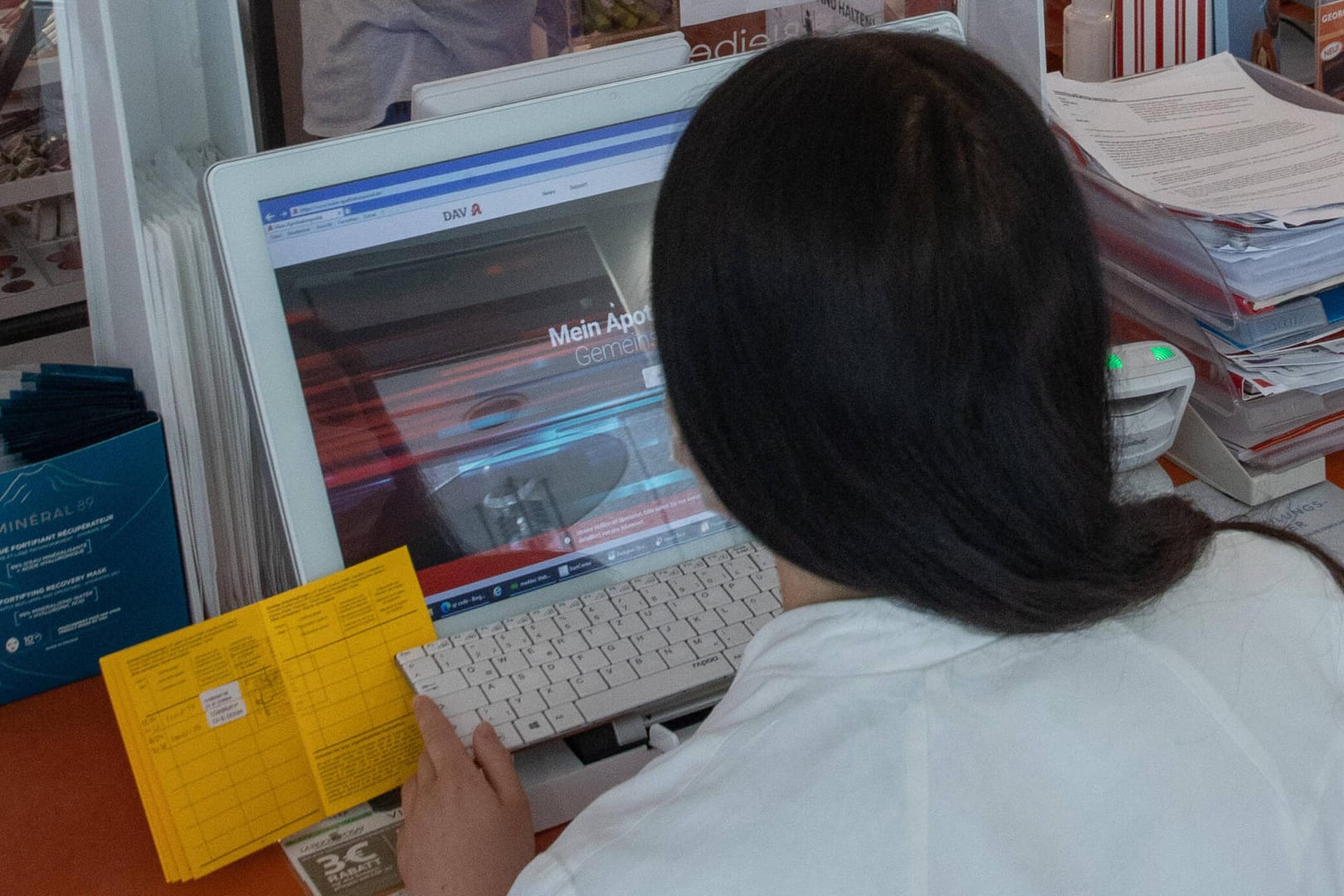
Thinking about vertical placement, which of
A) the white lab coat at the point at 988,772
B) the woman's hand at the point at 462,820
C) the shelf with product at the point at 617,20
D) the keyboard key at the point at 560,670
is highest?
the shelf with product at the point at 617,20

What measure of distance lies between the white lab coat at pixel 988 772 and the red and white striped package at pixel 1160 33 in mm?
1025

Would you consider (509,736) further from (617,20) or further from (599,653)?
(617,20)

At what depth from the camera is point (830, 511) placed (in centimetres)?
56

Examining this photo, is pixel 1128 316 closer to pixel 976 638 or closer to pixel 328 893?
pixel 976 638

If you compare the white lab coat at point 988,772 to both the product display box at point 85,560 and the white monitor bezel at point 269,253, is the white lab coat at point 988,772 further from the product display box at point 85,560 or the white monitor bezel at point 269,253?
the product display box at point 85,560

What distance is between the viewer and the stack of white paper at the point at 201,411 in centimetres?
92

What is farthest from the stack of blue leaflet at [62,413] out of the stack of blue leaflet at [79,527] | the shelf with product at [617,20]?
the shelf with product at [617,20]

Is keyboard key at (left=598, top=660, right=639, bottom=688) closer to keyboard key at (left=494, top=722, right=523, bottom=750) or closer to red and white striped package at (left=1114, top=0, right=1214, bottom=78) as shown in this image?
keyboard key at (left=494, top=722, right=523, bottom=750)

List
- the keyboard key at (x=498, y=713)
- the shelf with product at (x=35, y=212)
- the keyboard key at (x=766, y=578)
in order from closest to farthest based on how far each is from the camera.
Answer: the keyboard key at (x=498, y=713), the keyboard key at (x=766, y=578), the shelf with product at (x=35, y=212)

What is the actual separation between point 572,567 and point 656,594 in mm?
65

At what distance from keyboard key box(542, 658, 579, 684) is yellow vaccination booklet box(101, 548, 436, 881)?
0.09m

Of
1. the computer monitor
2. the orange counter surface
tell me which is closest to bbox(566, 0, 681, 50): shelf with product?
the computer monitor

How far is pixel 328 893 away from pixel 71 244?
0.73 metres

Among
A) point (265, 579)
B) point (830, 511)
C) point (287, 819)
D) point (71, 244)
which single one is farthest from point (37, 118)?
point (830, 511)
